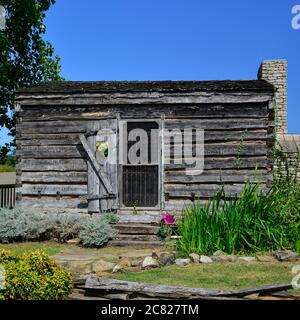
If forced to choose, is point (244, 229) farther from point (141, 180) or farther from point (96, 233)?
point (141, 180)

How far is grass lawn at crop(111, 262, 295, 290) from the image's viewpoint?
6.67 m

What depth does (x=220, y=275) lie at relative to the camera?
7129mm

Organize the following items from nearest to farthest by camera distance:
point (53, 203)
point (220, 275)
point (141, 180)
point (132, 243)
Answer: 1. point (220, 275)
2. point (132, 243)
3. point (53, 203)
4. point (141, 180)

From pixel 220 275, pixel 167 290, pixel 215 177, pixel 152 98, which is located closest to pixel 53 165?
pixel 152 98

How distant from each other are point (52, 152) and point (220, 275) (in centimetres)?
699

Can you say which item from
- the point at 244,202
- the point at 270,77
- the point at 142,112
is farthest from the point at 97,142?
the point at 270,77

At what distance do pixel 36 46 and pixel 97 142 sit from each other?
372 inches

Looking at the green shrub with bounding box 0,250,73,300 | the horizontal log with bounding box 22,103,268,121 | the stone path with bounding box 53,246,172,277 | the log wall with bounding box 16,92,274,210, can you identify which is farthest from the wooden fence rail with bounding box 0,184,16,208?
the green shrub with bounding box 0,250,73,300

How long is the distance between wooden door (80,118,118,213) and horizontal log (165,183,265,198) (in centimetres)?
143

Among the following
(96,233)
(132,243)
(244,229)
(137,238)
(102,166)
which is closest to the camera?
(244,229)

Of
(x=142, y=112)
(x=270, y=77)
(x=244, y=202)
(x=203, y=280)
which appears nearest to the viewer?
(x=203, y=280)

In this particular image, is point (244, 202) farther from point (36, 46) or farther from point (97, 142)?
point (36, 46)

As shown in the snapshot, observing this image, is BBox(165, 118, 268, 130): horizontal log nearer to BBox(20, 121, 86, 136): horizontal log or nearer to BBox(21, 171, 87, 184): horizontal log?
BBox(20, 121, 86, 136): horizontal log

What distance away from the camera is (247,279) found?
6.87 meters
